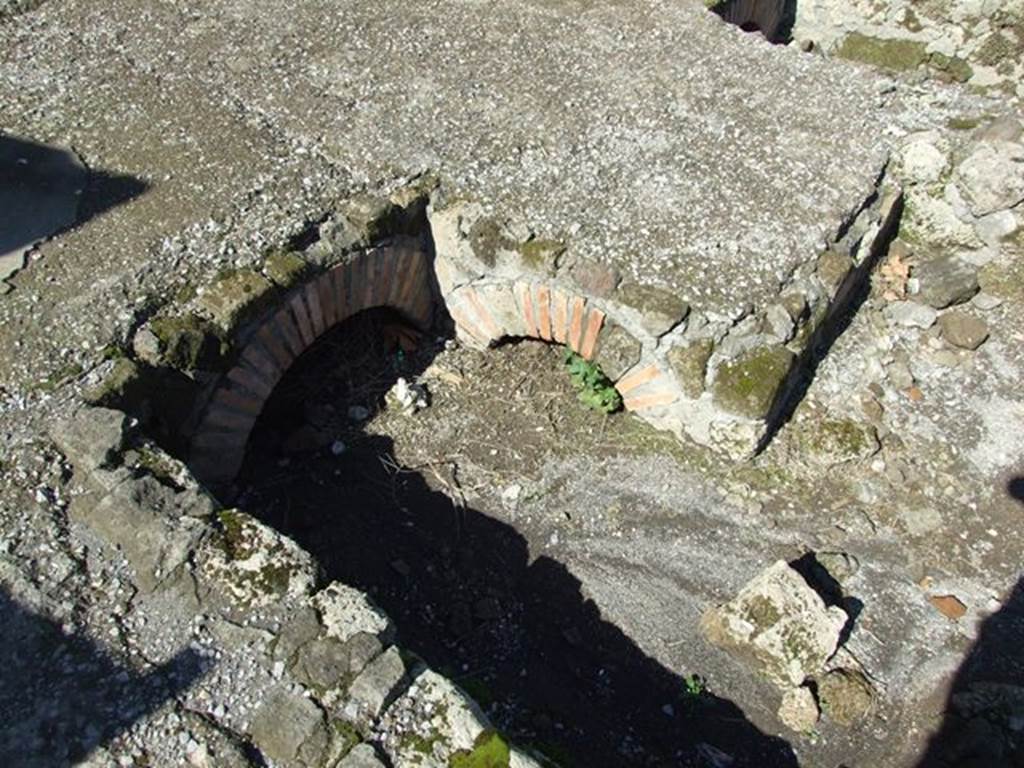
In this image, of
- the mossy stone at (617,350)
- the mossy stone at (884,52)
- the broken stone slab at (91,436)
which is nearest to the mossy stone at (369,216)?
the mossy stone at (617,350)

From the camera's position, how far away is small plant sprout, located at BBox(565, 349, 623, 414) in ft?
13.7

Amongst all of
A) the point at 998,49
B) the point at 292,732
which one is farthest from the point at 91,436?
the point at 998,49

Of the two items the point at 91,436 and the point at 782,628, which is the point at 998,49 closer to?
the point at 782,628

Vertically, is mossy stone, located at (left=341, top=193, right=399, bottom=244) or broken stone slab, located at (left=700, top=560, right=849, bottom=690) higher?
mossy stone, located at (left=341, top=193, right=399, bottom=244)

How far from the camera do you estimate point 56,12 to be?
480cm

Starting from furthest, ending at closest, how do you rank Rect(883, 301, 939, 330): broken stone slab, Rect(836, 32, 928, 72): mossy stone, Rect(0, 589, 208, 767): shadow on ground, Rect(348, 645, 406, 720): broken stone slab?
Rect(836, 32, 928, 72): mossy stone
Rect(883, 301, 939, 330): broken stone slab
Rect(348, 645, 406, 720): broken stone slab
Rect(0, 589, 208, 767): shadow on ground

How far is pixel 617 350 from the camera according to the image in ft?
12.7

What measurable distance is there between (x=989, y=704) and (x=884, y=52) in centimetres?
500

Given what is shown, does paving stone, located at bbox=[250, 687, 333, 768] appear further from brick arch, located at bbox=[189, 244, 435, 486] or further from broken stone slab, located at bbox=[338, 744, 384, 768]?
brick arch, located at bbox=[189, 244, 435, 486]

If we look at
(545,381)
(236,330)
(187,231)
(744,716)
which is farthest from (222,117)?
(744,716)

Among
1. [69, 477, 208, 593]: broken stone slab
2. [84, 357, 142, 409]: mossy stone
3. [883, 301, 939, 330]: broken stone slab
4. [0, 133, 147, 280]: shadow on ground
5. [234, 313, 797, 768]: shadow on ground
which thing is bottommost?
[234, 313, 797, 768]: shadow on ground

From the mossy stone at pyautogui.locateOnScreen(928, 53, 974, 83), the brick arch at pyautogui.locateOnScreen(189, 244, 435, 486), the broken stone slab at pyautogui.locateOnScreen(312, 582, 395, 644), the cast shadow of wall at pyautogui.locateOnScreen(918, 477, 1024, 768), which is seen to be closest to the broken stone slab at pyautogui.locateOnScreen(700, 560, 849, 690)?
the cast shadow of wall at pyautogui.locateOnScreen(918, 477, 1024, 768)

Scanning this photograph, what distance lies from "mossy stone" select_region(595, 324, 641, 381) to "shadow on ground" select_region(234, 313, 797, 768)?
2.80ft

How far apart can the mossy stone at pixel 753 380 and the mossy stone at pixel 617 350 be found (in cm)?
38
